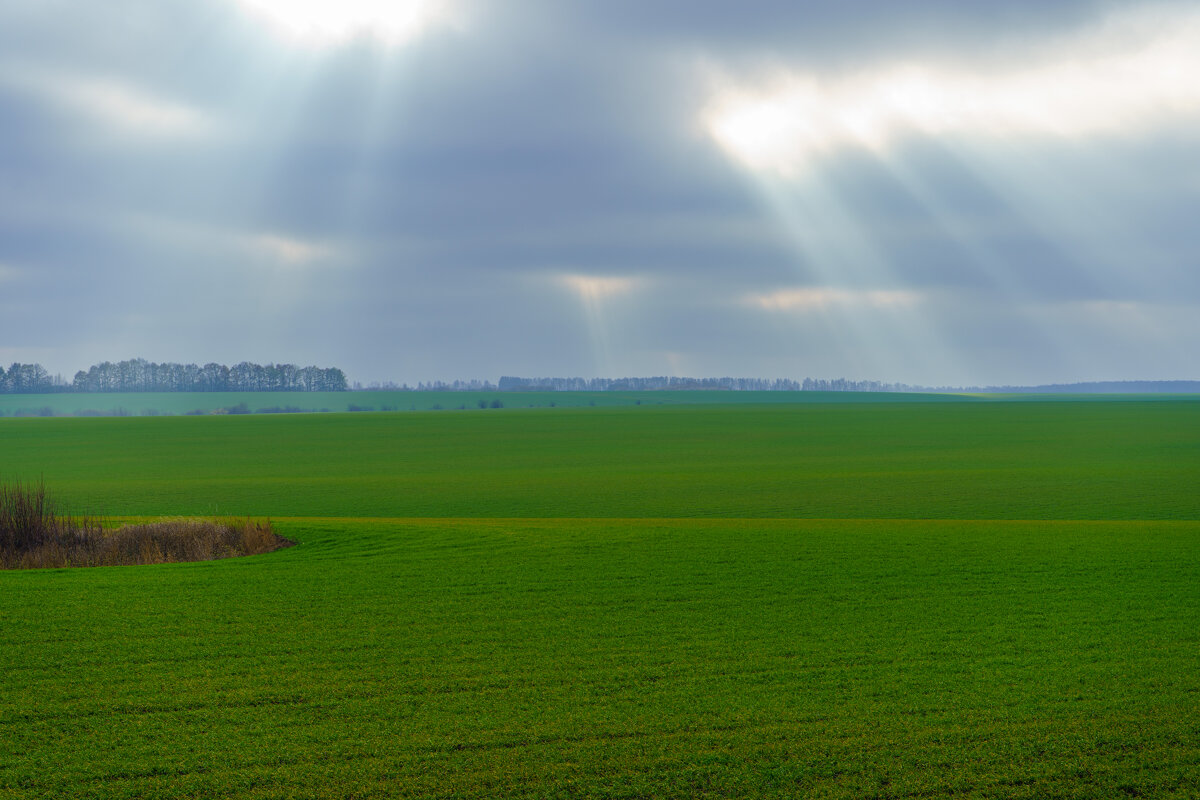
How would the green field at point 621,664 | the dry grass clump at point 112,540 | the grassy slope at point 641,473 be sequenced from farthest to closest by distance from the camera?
the grassy slope at point 641,473
the dry grass clump at point 112,540
the green field at point 621,664

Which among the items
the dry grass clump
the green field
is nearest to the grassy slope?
the green field

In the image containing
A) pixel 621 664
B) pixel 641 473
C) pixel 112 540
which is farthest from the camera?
pixel 641 473

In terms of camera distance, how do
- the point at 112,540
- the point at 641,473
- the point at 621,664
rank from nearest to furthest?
1. the point at 621,664
2. the point at 112,540
3. the point at 641,473

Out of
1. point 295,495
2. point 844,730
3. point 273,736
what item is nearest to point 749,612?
point 844,730

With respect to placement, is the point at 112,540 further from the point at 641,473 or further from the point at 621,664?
the point at 641,473

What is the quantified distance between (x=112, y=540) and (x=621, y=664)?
37.0 ft

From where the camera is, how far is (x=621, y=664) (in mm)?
7977

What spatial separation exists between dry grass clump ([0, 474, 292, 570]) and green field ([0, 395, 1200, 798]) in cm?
98

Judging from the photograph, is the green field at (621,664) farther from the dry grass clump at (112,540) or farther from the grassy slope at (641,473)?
the grassy slope at (641,473)

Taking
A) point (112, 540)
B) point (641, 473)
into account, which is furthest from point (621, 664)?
point (641, 473)

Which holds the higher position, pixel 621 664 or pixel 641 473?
pixel 621 664

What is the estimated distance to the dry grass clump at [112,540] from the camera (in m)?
14.9

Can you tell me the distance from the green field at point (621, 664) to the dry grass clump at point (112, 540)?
3.22 ft

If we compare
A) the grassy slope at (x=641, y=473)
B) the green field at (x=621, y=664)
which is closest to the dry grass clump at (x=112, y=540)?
the green field at (x=621, y=664)
